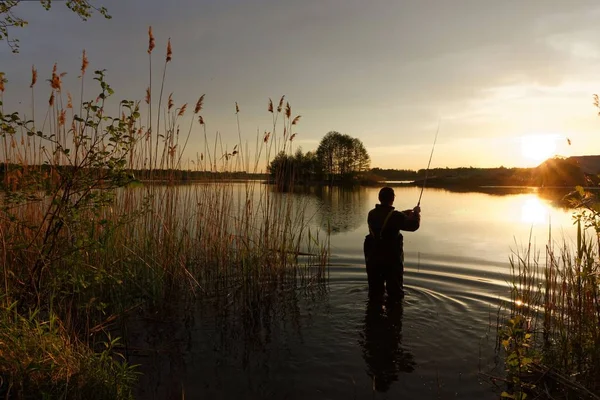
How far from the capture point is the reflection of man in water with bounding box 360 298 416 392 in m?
4.41

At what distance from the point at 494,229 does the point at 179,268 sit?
14.1 metres

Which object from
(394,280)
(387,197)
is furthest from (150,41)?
(394,280)

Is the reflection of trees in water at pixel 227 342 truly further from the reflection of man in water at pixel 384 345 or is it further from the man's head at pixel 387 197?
the man's head at pixel 387 197

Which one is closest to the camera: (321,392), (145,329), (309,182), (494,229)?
(321,392)

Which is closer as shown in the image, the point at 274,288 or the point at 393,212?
the point at 393,212

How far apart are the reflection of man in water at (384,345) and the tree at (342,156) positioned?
59.8 m

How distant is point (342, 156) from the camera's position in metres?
70.8

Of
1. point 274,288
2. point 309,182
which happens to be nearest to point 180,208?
point 274,288

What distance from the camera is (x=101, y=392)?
332 centimetres

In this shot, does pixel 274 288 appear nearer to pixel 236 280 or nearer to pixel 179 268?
pixel 236 280

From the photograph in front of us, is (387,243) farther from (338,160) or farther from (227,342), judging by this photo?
(338,160)

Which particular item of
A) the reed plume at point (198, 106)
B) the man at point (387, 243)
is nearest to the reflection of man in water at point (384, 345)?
the man at point (387, 243)

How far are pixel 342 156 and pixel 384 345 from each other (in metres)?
66.7

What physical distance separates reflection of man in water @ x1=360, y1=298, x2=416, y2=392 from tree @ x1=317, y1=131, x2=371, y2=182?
196 feet
